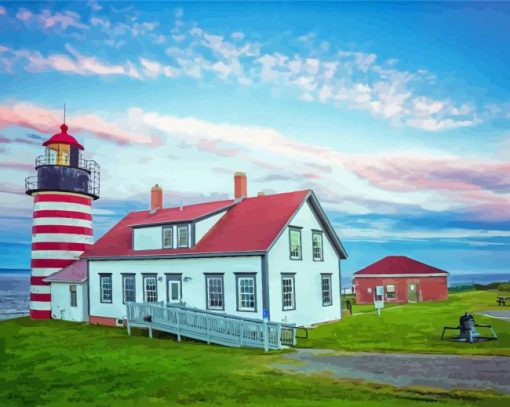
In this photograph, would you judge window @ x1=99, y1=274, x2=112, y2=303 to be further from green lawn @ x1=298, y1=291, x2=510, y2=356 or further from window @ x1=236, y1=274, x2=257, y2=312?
green lawn @ x1=298, y1=291, x2=510, y2=356

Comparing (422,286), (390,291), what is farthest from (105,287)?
(422,286)

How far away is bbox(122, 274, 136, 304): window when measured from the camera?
29.4 meters

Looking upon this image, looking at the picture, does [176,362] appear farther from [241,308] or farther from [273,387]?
[241,308]

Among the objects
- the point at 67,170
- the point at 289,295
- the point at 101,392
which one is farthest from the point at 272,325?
the point at 67,170

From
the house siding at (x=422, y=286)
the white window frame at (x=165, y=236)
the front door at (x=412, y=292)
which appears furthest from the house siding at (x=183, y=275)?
the front door at (x=412, y=292)

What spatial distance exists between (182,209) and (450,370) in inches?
821

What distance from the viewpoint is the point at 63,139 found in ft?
116

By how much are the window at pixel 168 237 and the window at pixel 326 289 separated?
8.78 meters

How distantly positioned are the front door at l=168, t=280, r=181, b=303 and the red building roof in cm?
159

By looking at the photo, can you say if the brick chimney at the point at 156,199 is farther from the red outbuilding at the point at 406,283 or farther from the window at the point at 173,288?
the red outbuilding at the point at 406,283

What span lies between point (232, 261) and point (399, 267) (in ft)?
83.9

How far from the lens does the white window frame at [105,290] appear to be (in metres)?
30.8

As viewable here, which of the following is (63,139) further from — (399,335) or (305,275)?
(399,335)

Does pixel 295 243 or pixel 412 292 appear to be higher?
pixel 295 243
